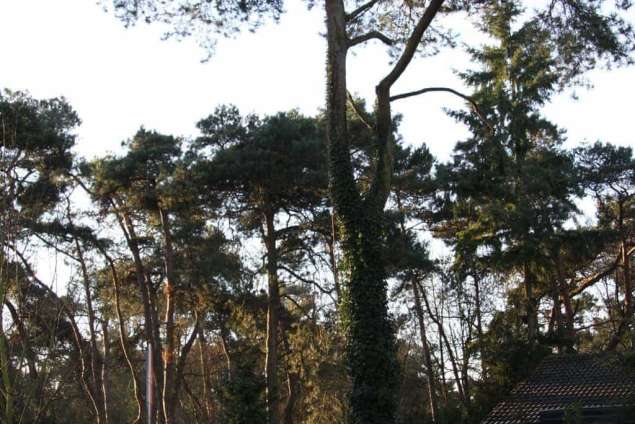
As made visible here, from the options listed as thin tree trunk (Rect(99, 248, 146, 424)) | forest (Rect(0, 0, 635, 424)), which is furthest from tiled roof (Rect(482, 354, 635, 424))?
thin tree trunk (Rect(99, 248, 146, 424))

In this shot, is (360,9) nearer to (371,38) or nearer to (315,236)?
(371,38)

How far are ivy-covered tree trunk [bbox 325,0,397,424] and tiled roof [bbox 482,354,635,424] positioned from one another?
859cm

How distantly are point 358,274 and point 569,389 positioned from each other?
1021 cm

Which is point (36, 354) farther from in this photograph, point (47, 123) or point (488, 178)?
point (488, 178)

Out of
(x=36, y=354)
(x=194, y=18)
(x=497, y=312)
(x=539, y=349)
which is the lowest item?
(x=36, y=354)

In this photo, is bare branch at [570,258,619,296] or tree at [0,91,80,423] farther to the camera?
bare branch at [570,258,619,296]

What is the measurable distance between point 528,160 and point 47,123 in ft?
51.0

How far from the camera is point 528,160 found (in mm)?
26641

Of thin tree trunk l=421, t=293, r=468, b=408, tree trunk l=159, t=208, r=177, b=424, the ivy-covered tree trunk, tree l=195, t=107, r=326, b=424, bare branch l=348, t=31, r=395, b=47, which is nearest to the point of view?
the ivy-covered tree trunk

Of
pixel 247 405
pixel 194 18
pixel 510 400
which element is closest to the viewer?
pixel 194 18

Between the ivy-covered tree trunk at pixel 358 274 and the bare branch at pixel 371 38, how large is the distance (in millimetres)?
199

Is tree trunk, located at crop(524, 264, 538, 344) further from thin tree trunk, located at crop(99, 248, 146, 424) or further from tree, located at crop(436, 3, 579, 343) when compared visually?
thin tree trunk, located at crop(99, 248, 146, 424)

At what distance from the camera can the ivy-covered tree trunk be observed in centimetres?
1324

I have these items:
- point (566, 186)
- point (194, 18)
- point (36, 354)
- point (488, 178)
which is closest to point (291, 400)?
point (488, 178)
